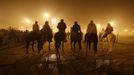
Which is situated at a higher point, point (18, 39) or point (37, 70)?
point (18, 39)

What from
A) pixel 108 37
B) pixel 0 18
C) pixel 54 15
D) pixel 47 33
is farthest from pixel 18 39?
pixel 54 15

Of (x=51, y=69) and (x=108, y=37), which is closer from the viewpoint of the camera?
(x=51, y=69)

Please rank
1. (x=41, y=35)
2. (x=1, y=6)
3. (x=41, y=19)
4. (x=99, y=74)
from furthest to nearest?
(x=41, y=19) < (x=1, y=6) < (x=41, y=35) < (x=99, y=74)

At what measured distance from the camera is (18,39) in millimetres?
29047

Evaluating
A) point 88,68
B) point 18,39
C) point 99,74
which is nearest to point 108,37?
point 88,68

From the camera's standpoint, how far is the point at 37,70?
11000 mm

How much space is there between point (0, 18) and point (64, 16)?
27.2 m

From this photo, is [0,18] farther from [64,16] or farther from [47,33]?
[47,33]

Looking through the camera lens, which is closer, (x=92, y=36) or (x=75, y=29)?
(x=92, y=36)

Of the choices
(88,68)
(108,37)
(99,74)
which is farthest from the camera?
(108,37)

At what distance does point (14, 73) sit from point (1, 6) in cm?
6101

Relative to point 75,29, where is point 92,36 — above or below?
below

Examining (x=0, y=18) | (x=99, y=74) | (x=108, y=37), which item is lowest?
(x=99, y=74)

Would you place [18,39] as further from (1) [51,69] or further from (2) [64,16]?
(2) [64,16]
